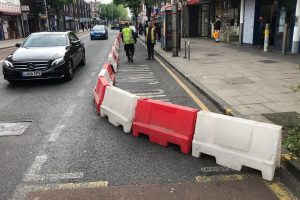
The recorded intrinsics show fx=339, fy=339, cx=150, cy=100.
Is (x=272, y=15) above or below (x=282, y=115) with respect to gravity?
above

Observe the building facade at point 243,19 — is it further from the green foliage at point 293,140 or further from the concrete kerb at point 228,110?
the green foliage at point 293,140

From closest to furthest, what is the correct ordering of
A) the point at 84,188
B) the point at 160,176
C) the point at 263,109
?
the point at 84,188, the point at 160,176, the point at 263,109

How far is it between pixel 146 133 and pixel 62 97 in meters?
3.88

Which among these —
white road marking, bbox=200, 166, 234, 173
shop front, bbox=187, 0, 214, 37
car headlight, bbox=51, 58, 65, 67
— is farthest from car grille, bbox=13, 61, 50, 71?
shop front, bbox=187, 0, 214, 37

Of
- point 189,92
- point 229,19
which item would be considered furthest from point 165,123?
point 229,19

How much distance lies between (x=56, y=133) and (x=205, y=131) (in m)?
2.65

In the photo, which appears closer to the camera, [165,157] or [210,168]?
[210,168]

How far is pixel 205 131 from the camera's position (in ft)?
15.3

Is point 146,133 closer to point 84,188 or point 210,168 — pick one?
point 210,168

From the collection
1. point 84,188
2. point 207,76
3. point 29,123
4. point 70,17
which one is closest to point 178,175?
point 84,188

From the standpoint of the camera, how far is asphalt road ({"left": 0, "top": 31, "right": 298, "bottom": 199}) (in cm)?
417

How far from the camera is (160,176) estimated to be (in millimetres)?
4188

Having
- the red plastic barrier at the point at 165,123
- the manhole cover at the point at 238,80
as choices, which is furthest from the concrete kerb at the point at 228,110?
the red plastic barrier at the point at 165,123

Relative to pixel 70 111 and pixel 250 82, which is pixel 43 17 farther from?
pixel 70 111
